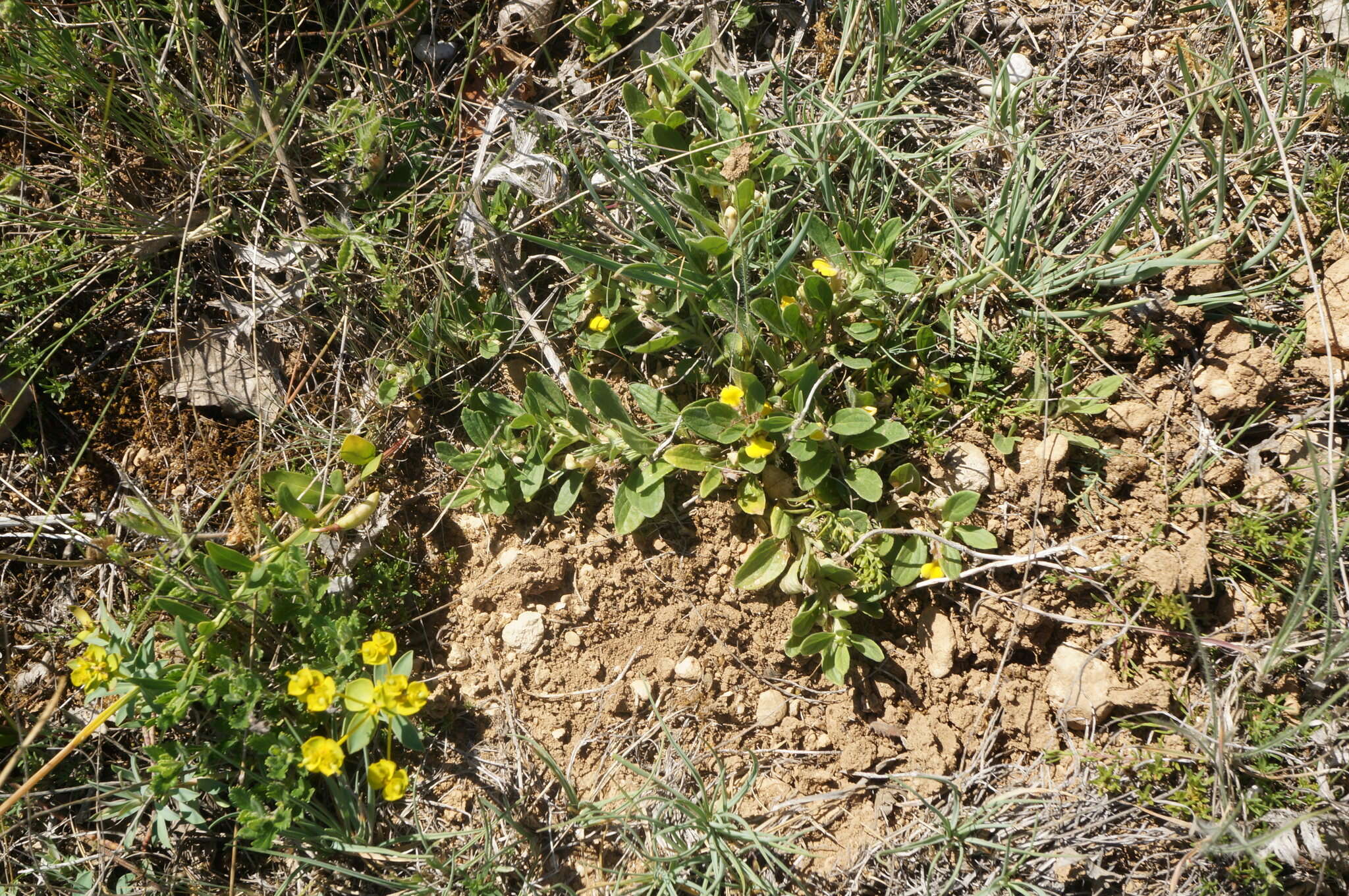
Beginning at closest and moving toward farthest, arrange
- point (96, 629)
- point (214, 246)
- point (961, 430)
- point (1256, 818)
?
point (1256, 818)
point (96, 629)
point (961, 430)
point (214, 246)

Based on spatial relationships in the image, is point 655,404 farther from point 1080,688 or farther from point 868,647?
point 1080,688

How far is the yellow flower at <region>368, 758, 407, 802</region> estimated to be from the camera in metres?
2.25

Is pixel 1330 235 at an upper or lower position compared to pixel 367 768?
upper

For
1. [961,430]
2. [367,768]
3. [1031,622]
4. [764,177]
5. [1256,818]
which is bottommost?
[367,768]

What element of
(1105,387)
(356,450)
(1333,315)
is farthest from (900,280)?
(356,450)

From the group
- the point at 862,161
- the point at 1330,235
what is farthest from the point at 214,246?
the point at 1330,235

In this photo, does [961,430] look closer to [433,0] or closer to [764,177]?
[764,177]

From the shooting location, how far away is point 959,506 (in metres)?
2.38

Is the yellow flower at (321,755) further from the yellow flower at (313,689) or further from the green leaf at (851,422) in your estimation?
the green leaf at (851,422)

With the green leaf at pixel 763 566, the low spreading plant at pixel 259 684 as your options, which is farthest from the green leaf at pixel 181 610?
the green leaf at pixel 763 566

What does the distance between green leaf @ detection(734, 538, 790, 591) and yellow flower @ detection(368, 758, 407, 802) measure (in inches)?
40.7

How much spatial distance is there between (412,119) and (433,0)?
0.42 m

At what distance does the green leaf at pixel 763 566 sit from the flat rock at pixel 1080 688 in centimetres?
80

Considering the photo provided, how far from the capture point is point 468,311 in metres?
2.71
